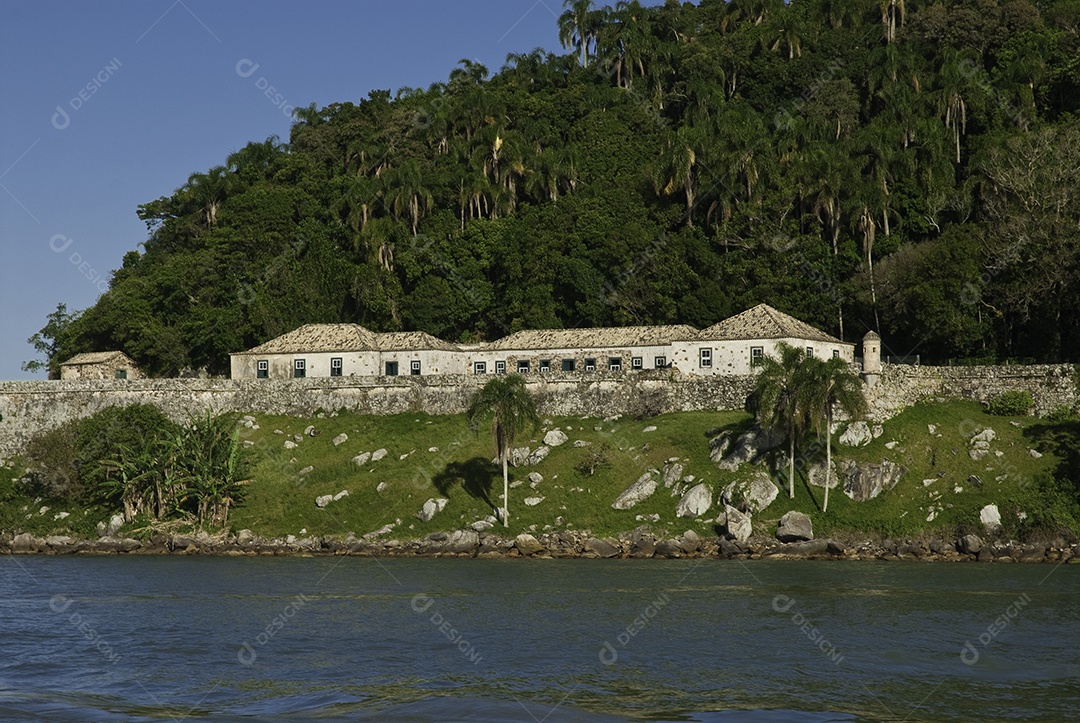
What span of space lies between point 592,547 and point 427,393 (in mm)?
25409

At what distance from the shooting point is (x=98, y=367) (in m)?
102

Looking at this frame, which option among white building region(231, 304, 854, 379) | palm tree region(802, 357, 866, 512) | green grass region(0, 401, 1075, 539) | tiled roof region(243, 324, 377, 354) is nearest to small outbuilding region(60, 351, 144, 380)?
white building region(231, 304, 854, 379)

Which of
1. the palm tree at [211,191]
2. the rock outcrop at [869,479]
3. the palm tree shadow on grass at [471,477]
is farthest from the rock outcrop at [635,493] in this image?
the palm tree at [211,191]

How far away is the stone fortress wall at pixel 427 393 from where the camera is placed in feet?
246

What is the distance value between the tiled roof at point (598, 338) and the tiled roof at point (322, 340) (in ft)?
31.2

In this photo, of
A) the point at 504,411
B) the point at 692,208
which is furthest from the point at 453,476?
the point at 692,208

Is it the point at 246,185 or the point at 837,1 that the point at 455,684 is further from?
the point at 837,1

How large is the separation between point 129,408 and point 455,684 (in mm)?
55763

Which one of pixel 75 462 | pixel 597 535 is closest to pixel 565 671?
pixel 597 535

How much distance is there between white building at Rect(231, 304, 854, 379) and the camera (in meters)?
82.1

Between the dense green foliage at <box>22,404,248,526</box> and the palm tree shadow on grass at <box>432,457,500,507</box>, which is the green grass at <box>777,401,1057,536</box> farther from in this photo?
the dense green foliage at <box>22,404,248,526</box>

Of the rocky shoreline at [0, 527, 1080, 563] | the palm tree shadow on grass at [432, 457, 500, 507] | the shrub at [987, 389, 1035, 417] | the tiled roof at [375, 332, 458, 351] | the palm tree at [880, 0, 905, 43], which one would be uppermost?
the palm tree at [880, 0, 905, 43]

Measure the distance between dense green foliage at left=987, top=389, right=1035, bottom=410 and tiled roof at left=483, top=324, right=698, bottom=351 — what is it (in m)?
21.2

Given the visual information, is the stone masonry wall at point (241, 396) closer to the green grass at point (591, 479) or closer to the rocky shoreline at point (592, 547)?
the green grass at point (591, 479)
